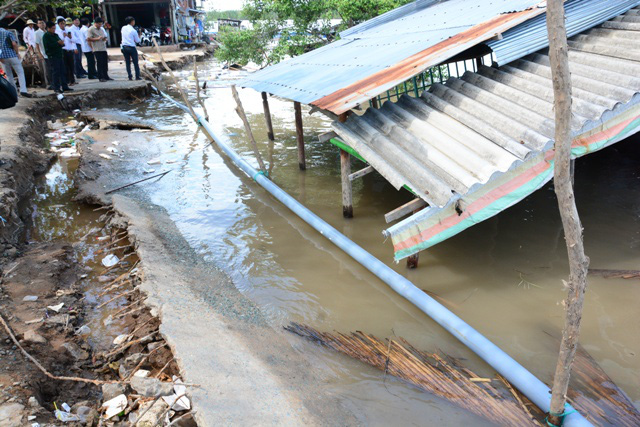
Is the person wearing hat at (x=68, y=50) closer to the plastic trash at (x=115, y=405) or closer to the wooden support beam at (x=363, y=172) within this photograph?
the wooden support beam at (x=363, y=172)

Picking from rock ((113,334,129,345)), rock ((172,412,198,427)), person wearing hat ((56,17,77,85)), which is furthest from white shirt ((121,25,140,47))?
rock ((172,412,198,427))

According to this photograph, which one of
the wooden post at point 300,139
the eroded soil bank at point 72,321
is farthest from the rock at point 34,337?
the wooden post at point 300,139

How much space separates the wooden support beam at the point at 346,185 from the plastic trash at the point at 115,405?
4127mm

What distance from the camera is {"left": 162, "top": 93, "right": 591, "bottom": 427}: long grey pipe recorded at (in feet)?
12.0

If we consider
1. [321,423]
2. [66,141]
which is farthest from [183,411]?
[66,141]

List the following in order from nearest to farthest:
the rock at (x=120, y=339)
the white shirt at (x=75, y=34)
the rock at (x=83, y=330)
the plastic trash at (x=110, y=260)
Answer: the rock at (x=120, y=339)
the rock at (x=83, y=330)
the plastic trash at (x=110, y=260)
the white shirt at (x=75, y=34)

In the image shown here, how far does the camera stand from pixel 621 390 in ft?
12.8

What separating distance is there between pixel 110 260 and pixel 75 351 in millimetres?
1976

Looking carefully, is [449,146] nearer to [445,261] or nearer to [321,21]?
[445,261]

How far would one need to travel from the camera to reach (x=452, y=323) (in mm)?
4504

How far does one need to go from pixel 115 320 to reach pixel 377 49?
19.4 ft

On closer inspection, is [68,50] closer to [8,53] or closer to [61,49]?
[61,49]

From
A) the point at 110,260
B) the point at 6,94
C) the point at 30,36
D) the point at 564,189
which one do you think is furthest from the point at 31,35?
the point at 564,189

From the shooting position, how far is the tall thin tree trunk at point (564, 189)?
8.10 ft
